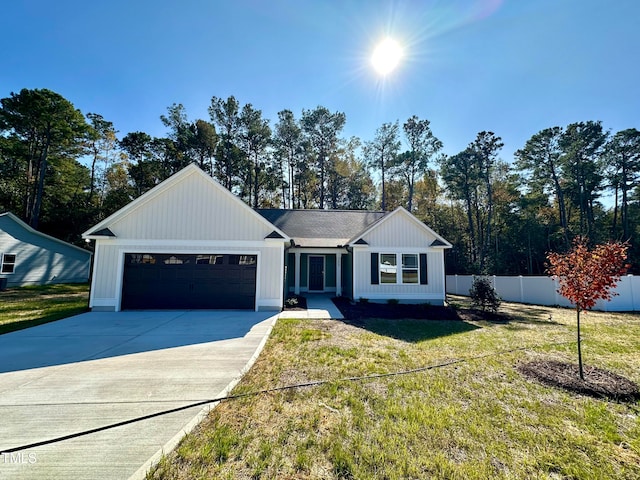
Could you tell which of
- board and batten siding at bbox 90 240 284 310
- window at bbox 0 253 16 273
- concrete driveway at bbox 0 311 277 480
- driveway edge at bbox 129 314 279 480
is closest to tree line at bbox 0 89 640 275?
window at bbox 0 253 16 273

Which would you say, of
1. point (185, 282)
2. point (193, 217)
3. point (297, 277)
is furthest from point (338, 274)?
point (193, 217)

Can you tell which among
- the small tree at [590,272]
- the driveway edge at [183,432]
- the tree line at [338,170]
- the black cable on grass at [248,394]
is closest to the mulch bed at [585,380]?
the small tree at [590,272]

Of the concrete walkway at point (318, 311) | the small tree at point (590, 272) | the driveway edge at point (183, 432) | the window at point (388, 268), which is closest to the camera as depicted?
the driveway edge at point (183, 432)

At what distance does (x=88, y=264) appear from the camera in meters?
21.7

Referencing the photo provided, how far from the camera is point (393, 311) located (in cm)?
1051

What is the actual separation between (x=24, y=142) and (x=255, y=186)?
772 inches

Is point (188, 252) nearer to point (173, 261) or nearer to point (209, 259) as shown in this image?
point (173, 261)

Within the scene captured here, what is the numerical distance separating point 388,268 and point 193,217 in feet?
27.5

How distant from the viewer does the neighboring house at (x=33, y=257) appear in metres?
17.1

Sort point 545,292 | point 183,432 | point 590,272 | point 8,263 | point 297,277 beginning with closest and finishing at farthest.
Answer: point 183,432 < point 590,272 < point 545,292 < point 297,277 < point 8,263

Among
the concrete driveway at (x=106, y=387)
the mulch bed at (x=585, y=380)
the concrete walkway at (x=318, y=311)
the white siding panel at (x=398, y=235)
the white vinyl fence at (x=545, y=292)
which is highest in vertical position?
the white siding panel at (x=398, y=235)

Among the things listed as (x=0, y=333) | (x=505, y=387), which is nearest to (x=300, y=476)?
(x=505, y=387)

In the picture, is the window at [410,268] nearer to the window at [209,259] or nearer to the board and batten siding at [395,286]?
the board and batten siding at [395,286]

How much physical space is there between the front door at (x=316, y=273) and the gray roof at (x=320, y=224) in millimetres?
1276
